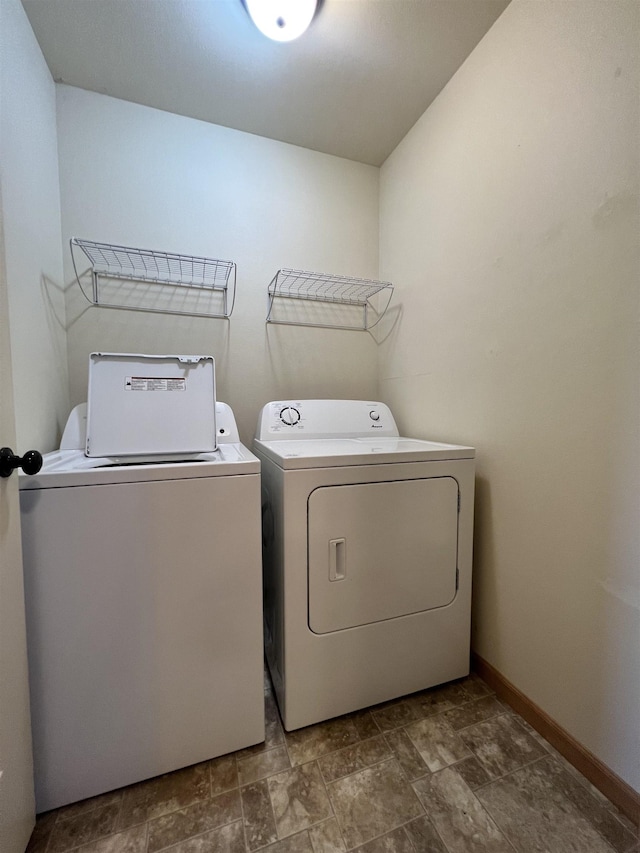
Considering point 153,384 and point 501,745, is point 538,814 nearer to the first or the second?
point 501,745

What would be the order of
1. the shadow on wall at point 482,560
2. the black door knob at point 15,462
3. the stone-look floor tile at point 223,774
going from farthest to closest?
the shadow on wall at point 482,560
the stone-look floor tile at point 223,774
the black door knob at point 15,462

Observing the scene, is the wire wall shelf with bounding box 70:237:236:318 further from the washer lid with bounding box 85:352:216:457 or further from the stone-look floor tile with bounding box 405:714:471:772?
the stone-look floor tile with bounding box 405:714:471:772

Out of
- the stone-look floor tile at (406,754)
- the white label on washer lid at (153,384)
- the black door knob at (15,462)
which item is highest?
the white label on washer lid at (153,384)

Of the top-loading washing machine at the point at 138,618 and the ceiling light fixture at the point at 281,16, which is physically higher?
the ceiling light fixture at the point at 281,16

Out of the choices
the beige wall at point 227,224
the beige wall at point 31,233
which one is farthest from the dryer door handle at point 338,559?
the beige wall at point 31,233

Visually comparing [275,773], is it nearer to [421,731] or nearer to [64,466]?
[421,731]

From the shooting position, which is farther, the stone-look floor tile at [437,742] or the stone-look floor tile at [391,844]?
the stone-look floor tile at [437,742]

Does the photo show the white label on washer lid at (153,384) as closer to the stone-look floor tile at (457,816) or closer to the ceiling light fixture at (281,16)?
the ceiling light fixture at (281,16)

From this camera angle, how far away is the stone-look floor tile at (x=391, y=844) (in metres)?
0.84

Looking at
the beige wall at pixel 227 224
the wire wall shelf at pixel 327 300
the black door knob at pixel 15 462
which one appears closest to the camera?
the black door knob at pixel 15 462

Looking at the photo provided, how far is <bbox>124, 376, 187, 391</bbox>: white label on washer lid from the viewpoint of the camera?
1258mm

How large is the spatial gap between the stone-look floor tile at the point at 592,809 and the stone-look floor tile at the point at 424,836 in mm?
418

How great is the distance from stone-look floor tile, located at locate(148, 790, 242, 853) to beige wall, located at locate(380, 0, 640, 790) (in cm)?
107

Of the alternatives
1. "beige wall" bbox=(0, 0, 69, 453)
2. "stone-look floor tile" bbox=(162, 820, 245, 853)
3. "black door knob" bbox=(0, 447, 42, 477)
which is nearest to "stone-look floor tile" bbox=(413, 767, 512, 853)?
"stone-look floor tile" bbox=(162, 820, 245, 853)
